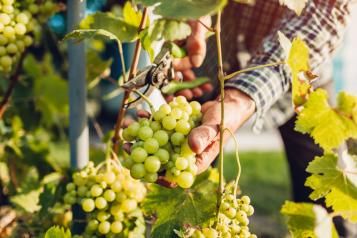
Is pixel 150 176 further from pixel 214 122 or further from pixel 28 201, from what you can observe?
pixel 28 201

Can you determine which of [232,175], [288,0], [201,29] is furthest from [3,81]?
[232,175]

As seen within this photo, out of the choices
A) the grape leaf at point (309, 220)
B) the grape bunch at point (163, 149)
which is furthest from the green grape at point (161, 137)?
the grape leaf at point (309, 220)

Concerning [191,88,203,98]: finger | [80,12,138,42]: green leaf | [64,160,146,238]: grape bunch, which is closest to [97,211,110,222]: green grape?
[64,160,146,238]: grape bunch

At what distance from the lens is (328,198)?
3.35ft

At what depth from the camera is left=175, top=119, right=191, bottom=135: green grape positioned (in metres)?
1.03

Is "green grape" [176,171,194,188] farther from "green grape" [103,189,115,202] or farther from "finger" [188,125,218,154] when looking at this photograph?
"green grape" [103,189,115,202]

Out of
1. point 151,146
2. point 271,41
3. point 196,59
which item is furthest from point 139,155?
point 271,41

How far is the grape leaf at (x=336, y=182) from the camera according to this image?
0.99 meters

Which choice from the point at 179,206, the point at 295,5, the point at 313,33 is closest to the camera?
the point at 295,5

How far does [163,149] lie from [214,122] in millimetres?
146

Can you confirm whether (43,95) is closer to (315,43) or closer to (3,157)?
(3,157)

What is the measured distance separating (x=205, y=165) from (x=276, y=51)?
51 cm

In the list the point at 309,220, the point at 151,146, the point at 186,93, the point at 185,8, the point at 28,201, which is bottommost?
the point at 28,201

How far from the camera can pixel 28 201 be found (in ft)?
5.32
